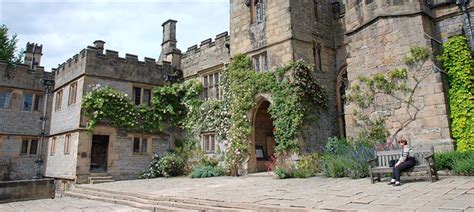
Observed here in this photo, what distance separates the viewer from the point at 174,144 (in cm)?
1661

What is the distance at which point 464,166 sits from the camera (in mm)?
7414

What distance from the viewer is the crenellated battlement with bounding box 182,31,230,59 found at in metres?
15.5

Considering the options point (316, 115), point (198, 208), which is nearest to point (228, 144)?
point (316, 115)

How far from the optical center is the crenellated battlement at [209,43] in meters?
15.5

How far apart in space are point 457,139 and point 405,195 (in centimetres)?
475

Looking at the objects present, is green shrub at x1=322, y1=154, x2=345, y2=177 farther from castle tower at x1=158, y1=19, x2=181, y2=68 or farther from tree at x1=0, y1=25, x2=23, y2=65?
tree at x1=0, y1=25, x2=23, y2=65

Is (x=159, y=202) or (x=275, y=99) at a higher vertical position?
(x=275, y=99)

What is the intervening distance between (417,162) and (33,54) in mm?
20740

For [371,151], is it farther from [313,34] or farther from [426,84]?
[313,34]

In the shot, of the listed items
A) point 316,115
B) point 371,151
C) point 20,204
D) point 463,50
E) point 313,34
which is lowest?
point 20,204

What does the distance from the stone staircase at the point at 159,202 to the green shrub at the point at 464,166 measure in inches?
204

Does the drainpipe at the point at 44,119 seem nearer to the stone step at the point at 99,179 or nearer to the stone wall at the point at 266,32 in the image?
the stone step at the point at 99,179

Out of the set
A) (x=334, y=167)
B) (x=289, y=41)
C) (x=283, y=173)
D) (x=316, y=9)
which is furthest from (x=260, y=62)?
(x=334, y=167)

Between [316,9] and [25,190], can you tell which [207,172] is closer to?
[25,190]
